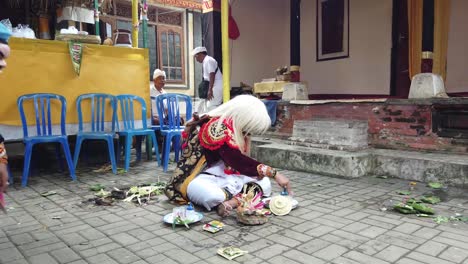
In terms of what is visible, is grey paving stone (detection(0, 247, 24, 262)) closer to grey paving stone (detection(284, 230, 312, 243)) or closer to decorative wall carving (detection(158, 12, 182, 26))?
grey paving stone (detection(284, 230, 312, 243))

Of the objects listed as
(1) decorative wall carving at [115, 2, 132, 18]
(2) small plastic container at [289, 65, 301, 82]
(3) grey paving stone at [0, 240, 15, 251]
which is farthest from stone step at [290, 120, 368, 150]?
(1) decorative wall carving at [115, 2, 132, 18]

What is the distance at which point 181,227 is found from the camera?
9.85 feet

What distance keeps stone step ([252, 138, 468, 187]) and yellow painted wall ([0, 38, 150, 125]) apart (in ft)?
8.02

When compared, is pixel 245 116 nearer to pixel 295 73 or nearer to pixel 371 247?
pixel 371 247

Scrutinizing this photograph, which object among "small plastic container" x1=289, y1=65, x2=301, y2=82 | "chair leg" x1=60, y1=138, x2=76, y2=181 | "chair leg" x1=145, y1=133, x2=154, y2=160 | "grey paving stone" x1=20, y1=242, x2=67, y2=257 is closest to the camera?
"grey paving stone" x1=20, y1=242, x2=67, y2=257

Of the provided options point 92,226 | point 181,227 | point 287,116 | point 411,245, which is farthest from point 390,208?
point 287,116

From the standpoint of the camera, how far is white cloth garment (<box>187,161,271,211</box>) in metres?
3.28

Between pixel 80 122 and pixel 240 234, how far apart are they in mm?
3369

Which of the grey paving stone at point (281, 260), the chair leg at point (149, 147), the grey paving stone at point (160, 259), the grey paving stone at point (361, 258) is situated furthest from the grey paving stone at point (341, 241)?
the chair leg at point (149, 147)

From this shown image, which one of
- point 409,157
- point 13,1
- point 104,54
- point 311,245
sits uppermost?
point 13,1

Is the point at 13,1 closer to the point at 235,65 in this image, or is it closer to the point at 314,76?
the point at 235,65

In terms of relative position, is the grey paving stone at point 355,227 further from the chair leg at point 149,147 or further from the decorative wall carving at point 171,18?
the decorative wall carving at point 171,18

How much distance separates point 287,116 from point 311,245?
13.2ft

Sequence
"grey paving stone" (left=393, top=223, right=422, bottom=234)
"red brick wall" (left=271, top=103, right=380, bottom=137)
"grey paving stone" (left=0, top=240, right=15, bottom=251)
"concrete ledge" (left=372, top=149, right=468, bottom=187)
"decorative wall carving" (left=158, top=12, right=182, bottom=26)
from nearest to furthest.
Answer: "grey paving stone" (left=0, top=240, right=15, bottom=251), "grey paving stone" (left=393, top=223, right=422, bottom=234), "concrete ledge" (left=372, top=149, right=468, bottom=187), "red brick wall" (left=271, top=103, right=380, bottom=137), "decorative wall carving" (left=158, top=12, right=182, bottom=26)
